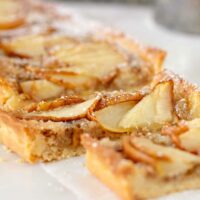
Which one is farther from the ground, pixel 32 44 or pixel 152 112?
pixel 152 112

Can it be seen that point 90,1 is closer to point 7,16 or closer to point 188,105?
point 7,16

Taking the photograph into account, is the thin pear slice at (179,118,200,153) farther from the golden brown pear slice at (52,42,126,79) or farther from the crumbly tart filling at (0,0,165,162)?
the golden brown pear slice at (52,42,126,79)

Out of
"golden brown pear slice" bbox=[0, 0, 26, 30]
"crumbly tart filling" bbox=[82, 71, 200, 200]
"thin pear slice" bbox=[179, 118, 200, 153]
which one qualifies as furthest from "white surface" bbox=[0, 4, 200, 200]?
"golden brown pear slice" bbox=[0, 0, 26, 30]

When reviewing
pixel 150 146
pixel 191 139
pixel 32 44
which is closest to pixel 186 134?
pixel 191 139

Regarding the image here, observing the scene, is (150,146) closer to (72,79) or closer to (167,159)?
(167,159)

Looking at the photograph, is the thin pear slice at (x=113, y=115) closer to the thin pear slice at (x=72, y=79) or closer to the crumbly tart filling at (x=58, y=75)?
the crumbly tart filling at (x=58, y=75)
